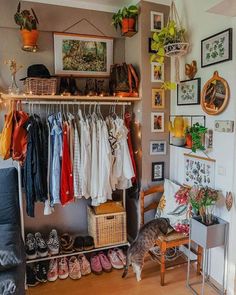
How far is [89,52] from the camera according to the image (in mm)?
2715

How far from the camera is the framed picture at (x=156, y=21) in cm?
256

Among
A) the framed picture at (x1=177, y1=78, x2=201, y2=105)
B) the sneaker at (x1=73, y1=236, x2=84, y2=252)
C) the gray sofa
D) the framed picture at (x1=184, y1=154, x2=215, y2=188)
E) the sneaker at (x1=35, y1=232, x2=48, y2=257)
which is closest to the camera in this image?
the gray sofa

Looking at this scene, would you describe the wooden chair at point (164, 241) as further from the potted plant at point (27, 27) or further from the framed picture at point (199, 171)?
the potted plant at point (27, 27)

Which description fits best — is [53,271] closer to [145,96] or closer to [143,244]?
[143,244]

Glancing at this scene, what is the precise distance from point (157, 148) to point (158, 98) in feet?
1.70

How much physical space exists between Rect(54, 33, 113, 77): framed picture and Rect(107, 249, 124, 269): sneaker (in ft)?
6.10

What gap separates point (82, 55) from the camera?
8.84 ft

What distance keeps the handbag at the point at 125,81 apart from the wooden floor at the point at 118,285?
1.73 meters

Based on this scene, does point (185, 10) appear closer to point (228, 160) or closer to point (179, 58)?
point (179, 58)

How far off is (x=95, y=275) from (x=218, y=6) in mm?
2434

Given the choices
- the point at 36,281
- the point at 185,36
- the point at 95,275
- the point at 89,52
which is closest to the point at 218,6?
the point at 185,36

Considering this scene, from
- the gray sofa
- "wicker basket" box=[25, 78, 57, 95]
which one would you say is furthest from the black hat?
the gray sofa

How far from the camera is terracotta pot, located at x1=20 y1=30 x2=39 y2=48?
2305mm

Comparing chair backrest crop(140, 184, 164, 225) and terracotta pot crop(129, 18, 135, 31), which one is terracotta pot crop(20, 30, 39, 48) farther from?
chair backrest crop(140, 184, 164, 225)
